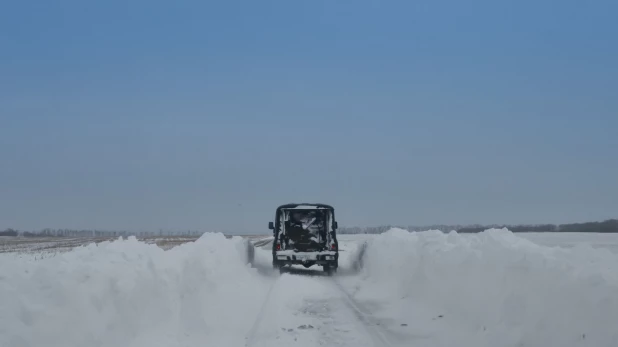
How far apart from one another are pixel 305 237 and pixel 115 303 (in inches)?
640

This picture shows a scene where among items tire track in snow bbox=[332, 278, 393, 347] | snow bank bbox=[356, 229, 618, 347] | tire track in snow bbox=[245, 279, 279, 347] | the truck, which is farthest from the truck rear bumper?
tire track in snow bbox=[245, 279, 279, 347]

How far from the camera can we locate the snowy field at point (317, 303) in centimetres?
746

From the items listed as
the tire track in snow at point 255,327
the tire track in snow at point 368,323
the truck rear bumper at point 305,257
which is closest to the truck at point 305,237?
the truck rear bumper at point 305,257

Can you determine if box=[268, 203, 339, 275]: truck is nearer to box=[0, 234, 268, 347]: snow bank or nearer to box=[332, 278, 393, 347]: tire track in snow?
box=[332, 278, 393, 347]: tire track in snow

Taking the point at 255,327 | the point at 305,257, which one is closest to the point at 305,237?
the point at 305,257

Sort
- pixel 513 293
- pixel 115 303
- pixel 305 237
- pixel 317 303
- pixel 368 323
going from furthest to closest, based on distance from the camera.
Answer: pixel 305 237 < pixel 317 303 < pixel 368 323 < pixel 513 293 < pixel 115 303

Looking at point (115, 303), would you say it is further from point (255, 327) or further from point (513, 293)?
point (513, 293)

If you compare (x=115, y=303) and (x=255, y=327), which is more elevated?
(x=115, y=303)

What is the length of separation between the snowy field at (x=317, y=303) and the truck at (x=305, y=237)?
23.5 feet

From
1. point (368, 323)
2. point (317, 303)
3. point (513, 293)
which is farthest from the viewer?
point (317, 303)

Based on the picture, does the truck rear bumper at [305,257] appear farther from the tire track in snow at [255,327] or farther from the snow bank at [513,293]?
the tire track in snow at [255,327]

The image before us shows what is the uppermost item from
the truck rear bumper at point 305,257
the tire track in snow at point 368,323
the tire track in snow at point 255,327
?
the truck rear bumper at point 305,257

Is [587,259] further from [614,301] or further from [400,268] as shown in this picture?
[400,268]

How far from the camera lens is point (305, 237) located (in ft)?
81.0
